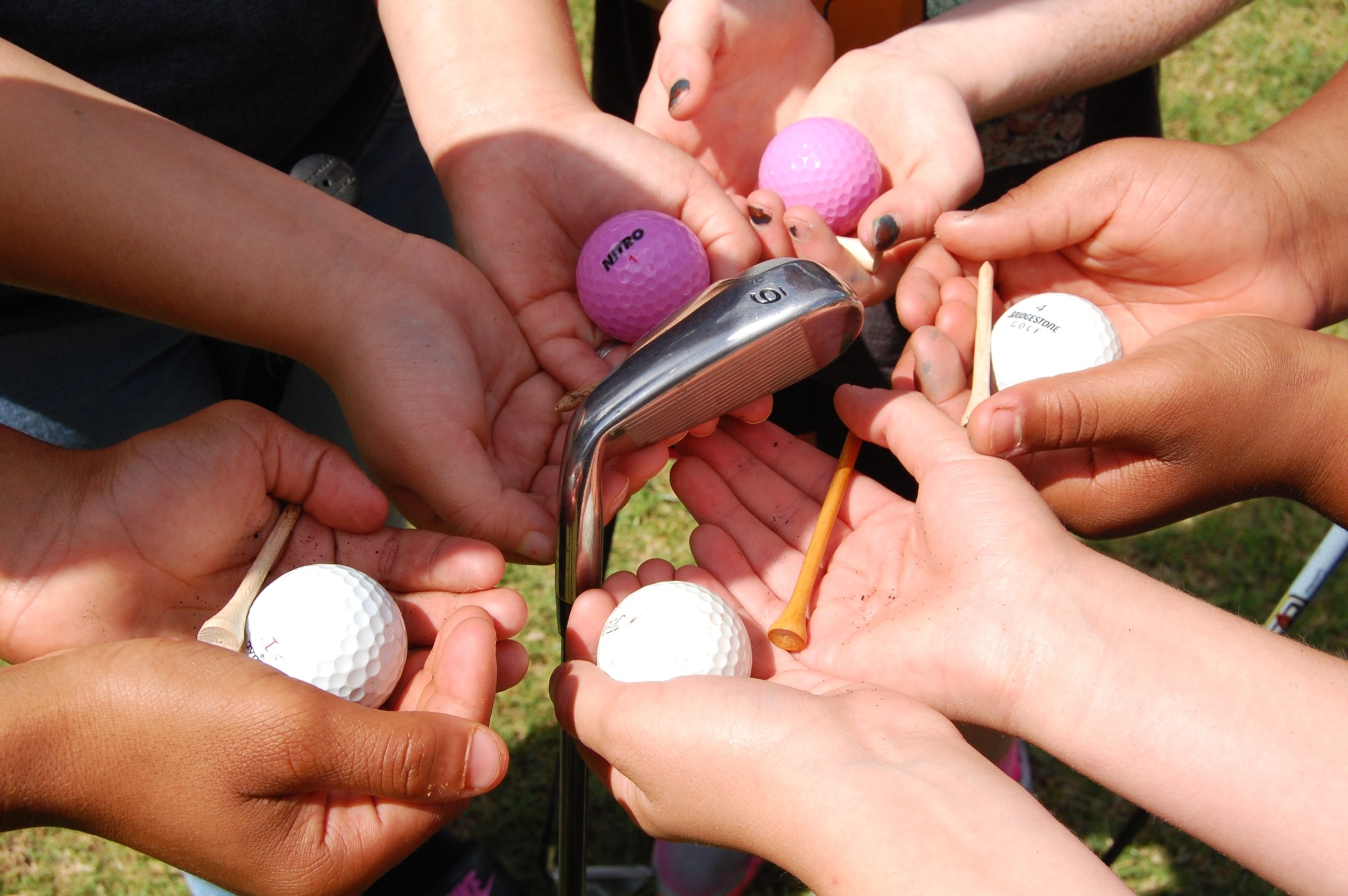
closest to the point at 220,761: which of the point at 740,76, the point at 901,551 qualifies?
the point at 901,551

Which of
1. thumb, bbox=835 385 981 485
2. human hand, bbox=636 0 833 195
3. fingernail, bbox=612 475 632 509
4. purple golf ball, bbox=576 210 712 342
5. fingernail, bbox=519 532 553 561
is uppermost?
human hand, bbox=636 0 833 195

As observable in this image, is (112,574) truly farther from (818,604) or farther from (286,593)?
(818,604)

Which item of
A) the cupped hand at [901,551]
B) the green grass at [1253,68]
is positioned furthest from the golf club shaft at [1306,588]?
the green grass at [1253,68]

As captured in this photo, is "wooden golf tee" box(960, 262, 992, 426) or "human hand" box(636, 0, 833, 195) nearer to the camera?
"wooden golf tee" box(960, 262, 992, 426)

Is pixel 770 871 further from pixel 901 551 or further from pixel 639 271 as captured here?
pixel 639 271

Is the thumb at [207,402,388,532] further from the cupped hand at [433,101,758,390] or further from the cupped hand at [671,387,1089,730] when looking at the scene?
the cupped hand at [671,387,1089,730]

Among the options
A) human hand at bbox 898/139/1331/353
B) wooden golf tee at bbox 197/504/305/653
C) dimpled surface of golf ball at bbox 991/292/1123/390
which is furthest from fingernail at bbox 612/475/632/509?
dimpled surface of golf ball at bbox 991/292/1123/390

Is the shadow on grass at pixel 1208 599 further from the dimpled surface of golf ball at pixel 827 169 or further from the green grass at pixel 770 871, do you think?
the dimpled surface of golf ball at pixel 827 169
